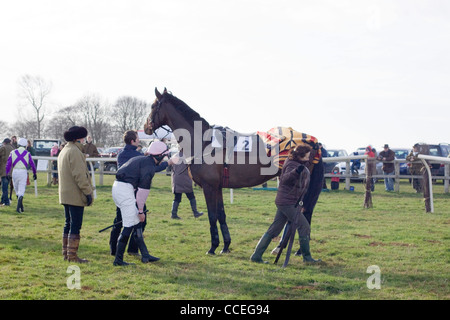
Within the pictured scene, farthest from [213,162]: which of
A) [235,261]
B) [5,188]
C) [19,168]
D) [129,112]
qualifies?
[129,112]

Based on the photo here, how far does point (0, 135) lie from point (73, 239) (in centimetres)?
7084

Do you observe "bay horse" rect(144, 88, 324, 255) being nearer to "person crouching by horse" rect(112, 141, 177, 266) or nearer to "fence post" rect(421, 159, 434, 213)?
"person crouching by horse" rect(112, 141, 177, 266)

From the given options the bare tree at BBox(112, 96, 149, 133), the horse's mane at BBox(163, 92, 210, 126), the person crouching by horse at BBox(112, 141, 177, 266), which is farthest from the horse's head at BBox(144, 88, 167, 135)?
the bare tree at BBox(112, 96, 149, 133)

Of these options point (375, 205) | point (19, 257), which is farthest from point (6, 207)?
point (375, 205)

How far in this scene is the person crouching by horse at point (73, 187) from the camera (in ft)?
22.7

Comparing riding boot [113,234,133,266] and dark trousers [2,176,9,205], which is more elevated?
dark trousers [2,176,9,205]

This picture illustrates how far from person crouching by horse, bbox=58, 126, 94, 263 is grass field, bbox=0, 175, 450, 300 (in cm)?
37

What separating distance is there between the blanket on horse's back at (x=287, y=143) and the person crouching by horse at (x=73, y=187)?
2.76 m

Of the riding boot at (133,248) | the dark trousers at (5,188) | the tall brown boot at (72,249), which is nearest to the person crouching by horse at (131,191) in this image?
the tall brown boot at (72,249)

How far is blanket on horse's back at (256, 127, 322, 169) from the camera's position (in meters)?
7.43
